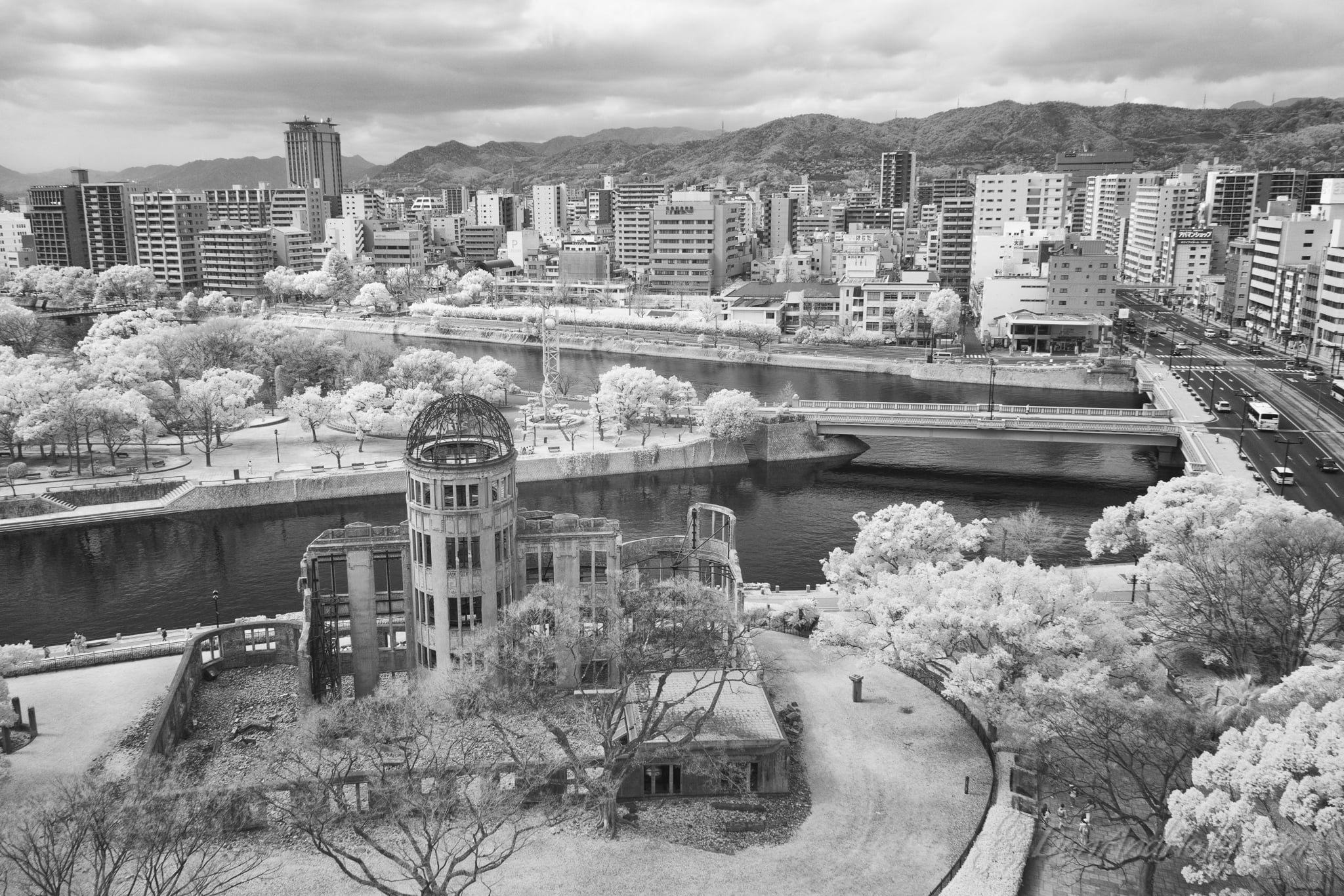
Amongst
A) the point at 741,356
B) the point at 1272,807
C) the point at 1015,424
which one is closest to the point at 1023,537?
the point at 1015,424

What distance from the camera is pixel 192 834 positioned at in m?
22.2

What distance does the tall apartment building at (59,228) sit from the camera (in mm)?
163000

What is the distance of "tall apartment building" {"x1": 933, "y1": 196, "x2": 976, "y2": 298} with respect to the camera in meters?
135

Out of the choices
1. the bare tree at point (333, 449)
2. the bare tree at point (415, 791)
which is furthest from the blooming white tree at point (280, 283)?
the bare tree at point (415, 791)

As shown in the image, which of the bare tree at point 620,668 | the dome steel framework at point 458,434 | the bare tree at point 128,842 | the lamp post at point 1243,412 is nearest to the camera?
the bare tree at point 128,842

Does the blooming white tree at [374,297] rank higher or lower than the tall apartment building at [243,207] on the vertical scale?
lower

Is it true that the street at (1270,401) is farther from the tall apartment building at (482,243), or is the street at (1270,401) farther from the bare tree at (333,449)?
the tall apartment building at (482,243)

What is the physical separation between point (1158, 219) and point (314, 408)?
125599mm

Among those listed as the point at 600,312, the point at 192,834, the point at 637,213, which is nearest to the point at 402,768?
the point at 192,834

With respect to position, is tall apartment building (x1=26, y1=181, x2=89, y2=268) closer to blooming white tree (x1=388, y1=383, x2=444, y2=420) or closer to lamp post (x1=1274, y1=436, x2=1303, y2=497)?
blooming white tree (x1=388, y1=383, x2=444, y2=420)

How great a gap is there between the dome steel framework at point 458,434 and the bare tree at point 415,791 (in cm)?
665

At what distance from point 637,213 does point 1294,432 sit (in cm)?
10746

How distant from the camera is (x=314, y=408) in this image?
65312mm

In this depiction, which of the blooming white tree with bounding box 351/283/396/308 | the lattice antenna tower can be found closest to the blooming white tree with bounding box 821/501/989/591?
the lattice antenna tower
